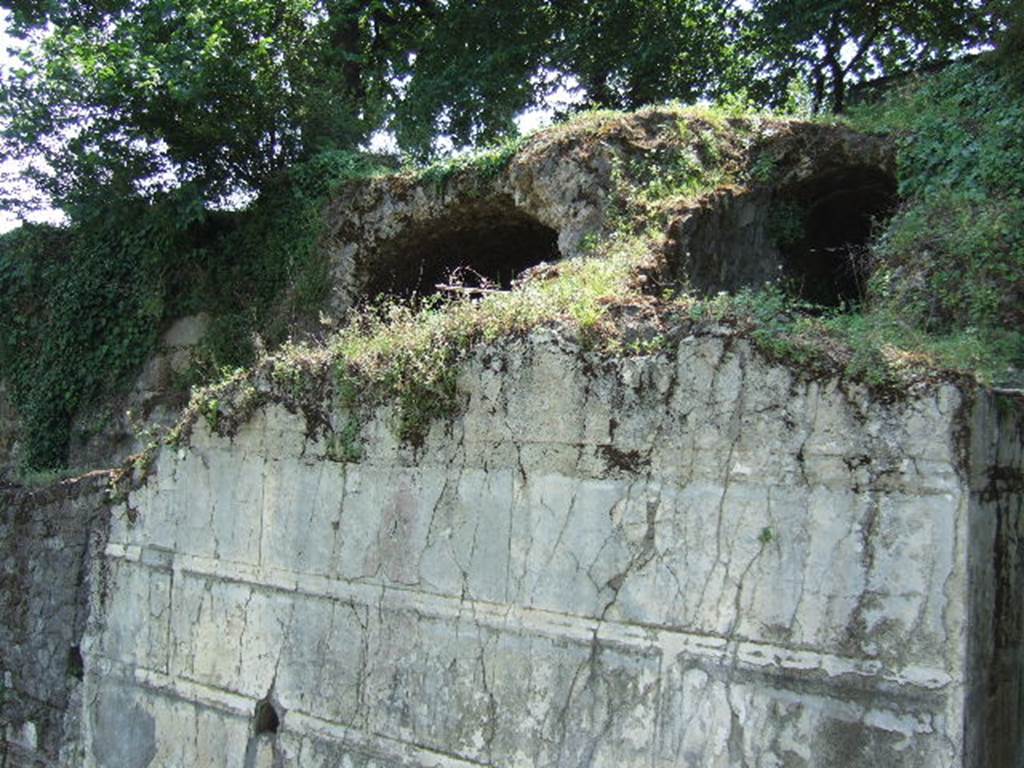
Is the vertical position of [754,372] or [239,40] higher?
[239,40]

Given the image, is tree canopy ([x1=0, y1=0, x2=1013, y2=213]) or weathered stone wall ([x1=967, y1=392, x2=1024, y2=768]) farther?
tree canopy ([x1=0, y1=0, x2=1013, y2=213])

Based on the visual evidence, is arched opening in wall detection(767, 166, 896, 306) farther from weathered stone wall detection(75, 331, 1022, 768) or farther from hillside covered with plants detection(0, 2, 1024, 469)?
weathered stone wall detection(75, 331, 1022, 768)

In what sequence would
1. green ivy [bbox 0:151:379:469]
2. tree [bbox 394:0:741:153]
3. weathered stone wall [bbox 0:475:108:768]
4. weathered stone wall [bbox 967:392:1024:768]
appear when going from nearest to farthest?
weathered stone wall [bbox 967:392:1024:768] → weathered stone wall [bbox 0:475:108:768] → green ivy [bbox 0:151:379:469] → tree [bbox 394:0:741:153]

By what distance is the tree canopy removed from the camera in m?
9.55

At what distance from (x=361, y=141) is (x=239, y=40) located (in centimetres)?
210

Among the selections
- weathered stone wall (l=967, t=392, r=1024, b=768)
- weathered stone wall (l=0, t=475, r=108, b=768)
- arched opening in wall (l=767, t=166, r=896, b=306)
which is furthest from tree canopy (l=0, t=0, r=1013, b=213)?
weathered stone wall (l=967, t=392, r=1024, b=768)

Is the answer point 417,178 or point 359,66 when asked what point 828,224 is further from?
point 359,66

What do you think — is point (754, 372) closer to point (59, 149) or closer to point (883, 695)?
point (883, 695)

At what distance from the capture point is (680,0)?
15414 millimetres

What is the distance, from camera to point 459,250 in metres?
10.4

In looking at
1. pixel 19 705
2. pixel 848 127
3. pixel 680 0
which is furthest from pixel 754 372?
pixel 680 0

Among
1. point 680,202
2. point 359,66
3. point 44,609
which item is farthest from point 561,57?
point 44,609

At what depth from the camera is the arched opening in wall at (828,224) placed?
844 cm

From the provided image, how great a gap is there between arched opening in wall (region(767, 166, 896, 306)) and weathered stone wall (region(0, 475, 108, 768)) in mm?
6037
